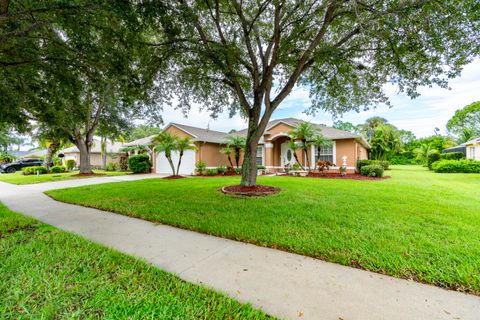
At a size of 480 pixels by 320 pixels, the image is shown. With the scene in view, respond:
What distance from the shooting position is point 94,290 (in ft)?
7.60

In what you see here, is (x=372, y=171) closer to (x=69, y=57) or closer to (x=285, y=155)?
(x=285, y=155)

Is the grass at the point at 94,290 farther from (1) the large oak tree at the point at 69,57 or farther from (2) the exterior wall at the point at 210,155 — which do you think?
(2) the exterior wall at the point at 210,155

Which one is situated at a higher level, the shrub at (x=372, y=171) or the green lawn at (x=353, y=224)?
the shrub at (x=372, y=171)

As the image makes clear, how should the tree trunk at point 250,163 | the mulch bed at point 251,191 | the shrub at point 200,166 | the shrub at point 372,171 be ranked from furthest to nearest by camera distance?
the shrub at point 200,166 → the shrub at point 372,171 → the tree trunk at point 250,163 → the mulch bed at point 251,191

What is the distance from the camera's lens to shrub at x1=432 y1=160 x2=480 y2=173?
15.7 metres

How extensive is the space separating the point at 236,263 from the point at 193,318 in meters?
1.11

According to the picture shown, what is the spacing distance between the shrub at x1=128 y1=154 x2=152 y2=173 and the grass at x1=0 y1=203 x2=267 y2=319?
15.8m

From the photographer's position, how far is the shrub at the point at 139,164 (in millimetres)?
18312

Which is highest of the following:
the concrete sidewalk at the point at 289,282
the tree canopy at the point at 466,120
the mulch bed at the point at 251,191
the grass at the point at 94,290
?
the tree canopy at the point at 466,120

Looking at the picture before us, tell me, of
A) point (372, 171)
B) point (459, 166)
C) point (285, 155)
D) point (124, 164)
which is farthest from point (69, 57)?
point (459, 166)

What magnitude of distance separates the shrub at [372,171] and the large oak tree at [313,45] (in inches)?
215

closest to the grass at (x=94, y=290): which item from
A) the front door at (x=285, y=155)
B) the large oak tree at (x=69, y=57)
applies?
the large oak tree at (x=69, y=57)

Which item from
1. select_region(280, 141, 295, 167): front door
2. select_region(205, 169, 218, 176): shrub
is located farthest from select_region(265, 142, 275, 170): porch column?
select_region(205, 169, 218, 176): shrub

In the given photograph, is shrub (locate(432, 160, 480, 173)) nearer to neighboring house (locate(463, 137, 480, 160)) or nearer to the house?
neighboring house (locate(463, 137, 480, 160))
